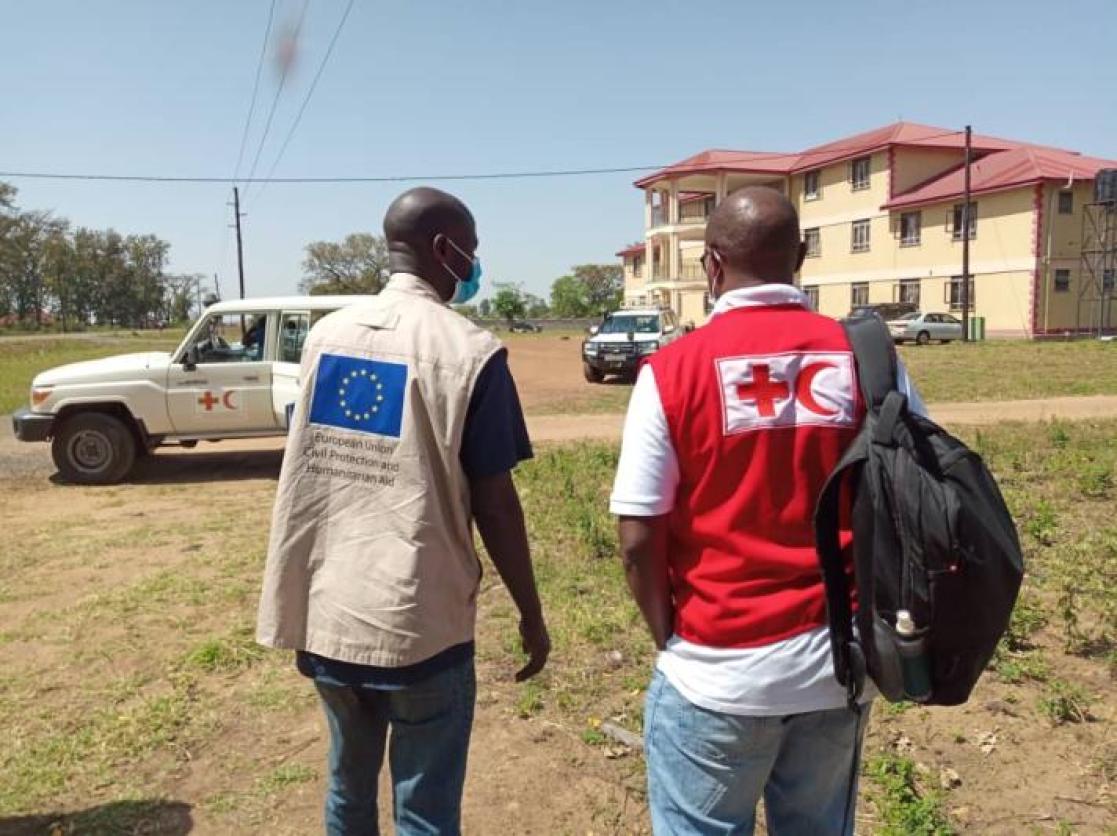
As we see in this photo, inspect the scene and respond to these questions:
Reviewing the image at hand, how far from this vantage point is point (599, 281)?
337ft

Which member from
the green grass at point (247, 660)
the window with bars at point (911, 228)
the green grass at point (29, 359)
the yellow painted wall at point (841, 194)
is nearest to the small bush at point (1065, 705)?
the green grass at point (247, 660)

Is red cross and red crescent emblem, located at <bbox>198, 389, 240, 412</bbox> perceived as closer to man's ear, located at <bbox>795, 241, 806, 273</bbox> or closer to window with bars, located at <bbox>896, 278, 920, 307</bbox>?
man's ear, located at <bbox>795, 241, 806, 273</bbox>

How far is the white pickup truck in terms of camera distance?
870 cm

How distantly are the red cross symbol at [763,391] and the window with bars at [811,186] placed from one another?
151ft

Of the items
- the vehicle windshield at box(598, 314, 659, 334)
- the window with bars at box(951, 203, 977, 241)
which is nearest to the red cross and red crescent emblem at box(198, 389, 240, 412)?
the vehicle windshield at box(598, 314, 659, 334)

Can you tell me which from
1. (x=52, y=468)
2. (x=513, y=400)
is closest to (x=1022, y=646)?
(x=513, y=400)

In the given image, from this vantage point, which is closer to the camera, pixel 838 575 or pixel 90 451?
pixel 838 575

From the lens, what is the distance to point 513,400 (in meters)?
1.94

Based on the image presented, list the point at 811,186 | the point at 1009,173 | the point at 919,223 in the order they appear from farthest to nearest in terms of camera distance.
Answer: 1. the point at 811,186
2. the point at 919,223
3. the point at 1009,173

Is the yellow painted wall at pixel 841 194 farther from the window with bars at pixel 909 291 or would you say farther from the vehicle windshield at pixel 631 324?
the vehicle windshield at pixel 631 324

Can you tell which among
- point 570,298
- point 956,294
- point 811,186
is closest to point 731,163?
point 811,186

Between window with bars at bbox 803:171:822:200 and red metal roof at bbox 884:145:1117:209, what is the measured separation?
204 inches

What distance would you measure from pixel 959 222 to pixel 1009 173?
107 inches

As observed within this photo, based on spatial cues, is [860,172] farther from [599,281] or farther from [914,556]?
[599,281]
